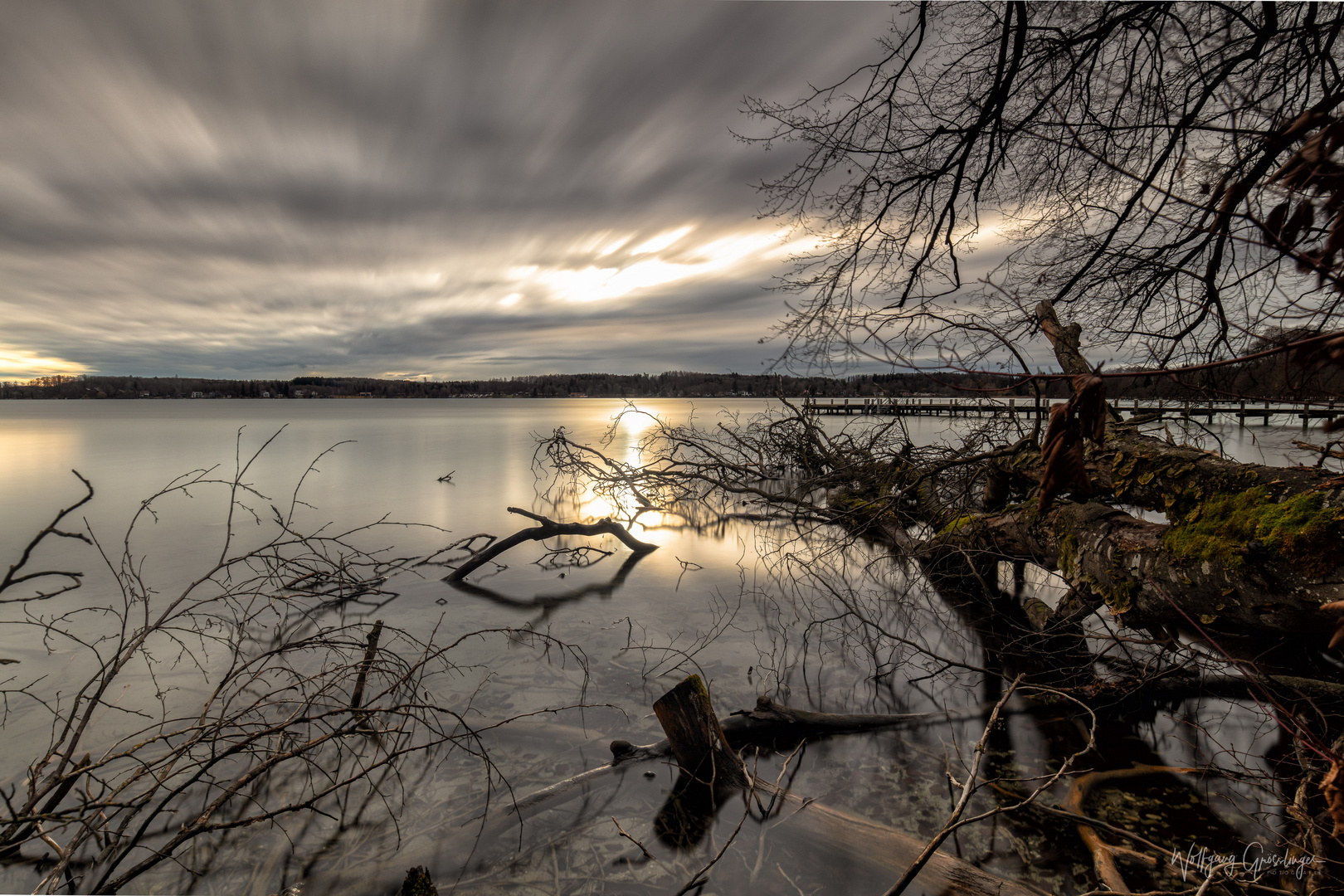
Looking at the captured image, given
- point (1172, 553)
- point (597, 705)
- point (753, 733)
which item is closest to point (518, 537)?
point (597, 705)

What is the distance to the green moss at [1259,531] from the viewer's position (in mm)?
3207

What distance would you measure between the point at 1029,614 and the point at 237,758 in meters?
7.73

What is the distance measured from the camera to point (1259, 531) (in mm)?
3494

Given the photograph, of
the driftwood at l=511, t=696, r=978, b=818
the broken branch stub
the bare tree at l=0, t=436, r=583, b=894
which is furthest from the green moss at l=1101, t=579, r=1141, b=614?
the bare tree at l=0, t=436, r=583, b=894

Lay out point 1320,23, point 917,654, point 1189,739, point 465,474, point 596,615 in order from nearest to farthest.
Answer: point 1320,23 < point 1189,739 < point 917,654 < point 596,615 < point 465,474

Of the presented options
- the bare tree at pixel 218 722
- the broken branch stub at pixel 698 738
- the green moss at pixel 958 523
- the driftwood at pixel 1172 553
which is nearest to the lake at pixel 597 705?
the bare tree at pixel 218 722

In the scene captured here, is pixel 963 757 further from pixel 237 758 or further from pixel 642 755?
pixel 237 758

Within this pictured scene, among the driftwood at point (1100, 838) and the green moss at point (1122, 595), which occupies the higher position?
the green moss at point (1122, 595)

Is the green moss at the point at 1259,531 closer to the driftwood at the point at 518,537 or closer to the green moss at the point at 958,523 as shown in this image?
the green moss at the point at 958,523

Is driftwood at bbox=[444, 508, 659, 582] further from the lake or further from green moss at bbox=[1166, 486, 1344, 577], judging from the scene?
green moss at bbox=[1166, 486, 1344, 577]

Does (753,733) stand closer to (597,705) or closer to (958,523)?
(597,705)

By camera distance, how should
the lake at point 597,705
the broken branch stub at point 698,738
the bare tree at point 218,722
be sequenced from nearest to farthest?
the bare tree at point 218,722
the lake at point 597,705
the broken branch stub at point 698,738

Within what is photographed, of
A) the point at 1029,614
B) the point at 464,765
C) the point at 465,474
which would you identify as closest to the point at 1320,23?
the point at 1029,614

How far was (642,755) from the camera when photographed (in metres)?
4.62
